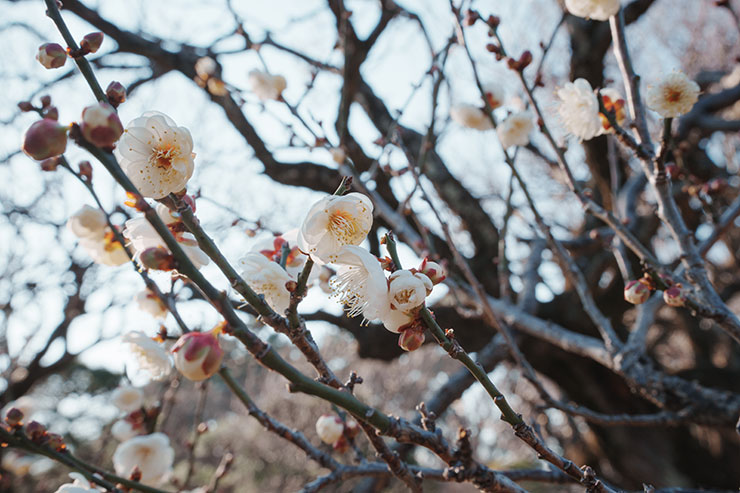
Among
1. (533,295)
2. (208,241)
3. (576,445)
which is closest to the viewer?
(208,241)

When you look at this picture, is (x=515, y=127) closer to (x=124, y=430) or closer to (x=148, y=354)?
(x=148, y=354)

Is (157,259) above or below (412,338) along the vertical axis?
above

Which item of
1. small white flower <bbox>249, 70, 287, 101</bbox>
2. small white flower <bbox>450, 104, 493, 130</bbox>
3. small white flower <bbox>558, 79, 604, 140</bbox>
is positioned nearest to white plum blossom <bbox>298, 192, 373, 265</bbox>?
small white flower <bbox>558, 79, 604, 140</bbox>

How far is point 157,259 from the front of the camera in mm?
573

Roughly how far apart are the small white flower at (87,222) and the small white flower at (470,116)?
4.42ft

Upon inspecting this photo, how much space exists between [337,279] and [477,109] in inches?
51.3

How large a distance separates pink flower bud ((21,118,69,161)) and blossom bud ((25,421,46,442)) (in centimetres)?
56

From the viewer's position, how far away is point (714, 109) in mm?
3443

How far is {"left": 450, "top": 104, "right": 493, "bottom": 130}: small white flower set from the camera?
1.88 metres

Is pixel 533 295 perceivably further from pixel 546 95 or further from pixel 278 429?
pixel 546 95

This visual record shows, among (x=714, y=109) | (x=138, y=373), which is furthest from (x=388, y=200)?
(x=138, y=373)

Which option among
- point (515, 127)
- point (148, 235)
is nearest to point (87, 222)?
point (148, 235)

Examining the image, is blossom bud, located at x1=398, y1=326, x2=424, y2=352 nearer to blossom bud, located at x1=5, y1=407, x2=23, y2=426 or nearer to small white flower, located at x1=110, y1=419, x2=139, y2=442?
blossom bud, located at x1=5, y1=407, x2=23, y2=426

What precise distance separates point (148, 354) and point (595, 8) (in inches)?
61.8
